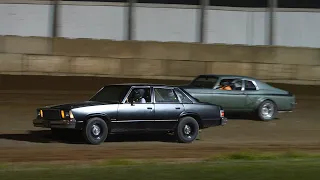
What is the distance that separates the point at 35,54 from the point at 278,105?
921 cm

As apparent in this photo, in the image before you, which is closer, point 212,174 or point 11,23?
point 212,174

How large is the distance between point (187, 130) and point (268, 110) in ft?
18.7

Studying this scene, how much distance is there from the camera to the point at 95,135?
13.8m

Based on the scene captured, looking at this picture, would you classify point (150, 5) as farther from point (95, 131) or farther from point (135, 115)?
point (95, 131)

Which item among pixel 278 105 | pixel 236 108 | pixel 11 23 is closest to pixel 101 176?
pixel 236 108

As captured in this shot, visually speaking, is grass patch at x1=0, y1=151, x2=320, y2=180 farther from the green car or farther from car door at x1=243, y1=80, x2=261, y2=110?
car door at x1=243, y1=80, x2=261, y2=110

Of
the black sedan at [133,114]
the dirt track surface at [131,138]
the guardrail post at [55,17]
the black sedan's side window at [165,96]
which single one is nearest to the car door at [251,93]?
the dirt track surface at [131,138]

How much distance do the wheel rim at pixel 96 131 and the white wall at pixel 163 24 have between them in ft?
35.6

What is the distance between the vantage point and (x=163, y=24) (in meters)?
25.0

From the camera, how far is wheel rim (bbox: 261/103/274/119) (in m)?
19.8

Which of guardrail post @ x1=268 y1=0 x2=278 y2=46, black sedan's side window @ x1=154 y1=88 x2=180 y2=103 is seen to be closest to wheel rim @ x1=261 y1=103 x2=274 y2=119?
black sedan's side window @ x1=154 y1=88 x2=180 y2=103

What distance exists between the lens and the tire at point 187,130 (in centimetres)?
1486

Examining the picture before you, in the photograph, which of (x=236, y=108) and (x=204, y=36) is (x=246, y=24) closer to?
(x=204, y=36)

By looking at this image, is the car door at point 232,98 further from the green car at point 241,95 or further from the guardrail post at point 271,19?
the guardrail post at point 271,19
